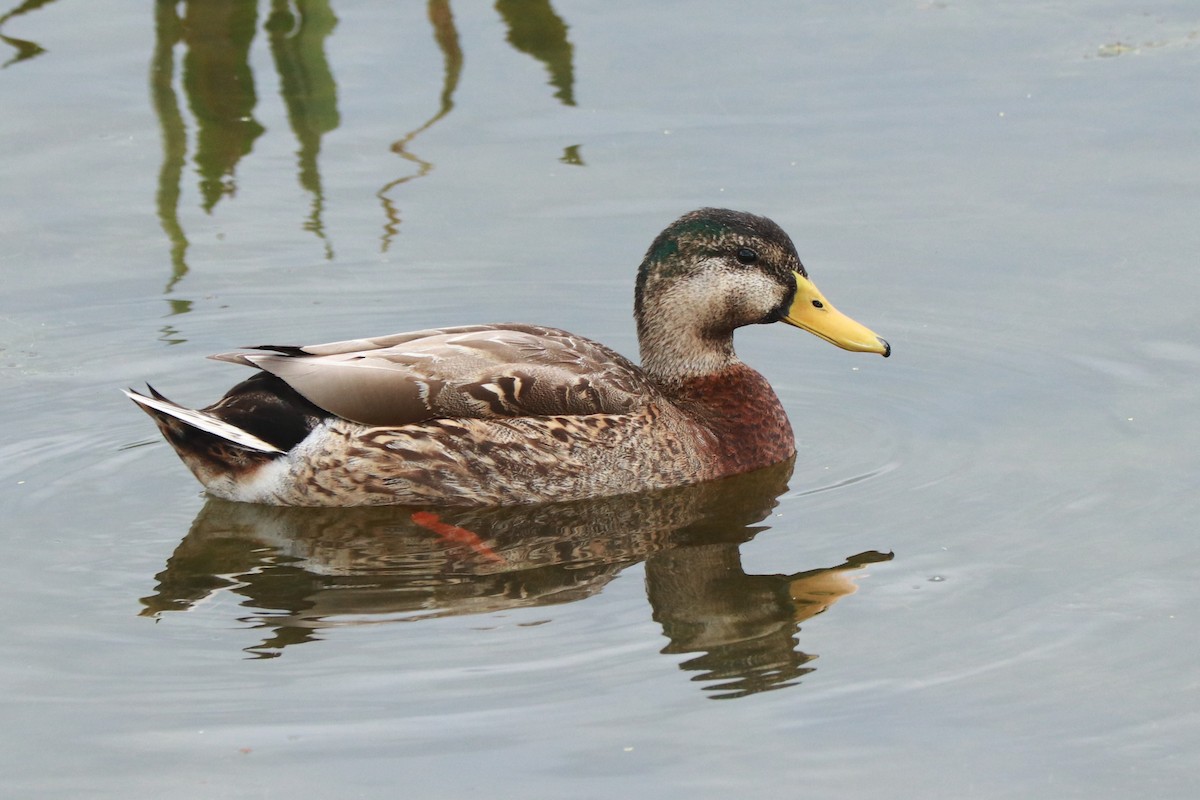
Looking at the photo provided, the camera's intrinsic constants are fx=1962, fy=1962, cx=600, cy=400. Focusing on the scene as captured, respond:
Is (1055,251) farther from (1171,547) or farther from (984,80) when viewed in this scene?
(1171,547)

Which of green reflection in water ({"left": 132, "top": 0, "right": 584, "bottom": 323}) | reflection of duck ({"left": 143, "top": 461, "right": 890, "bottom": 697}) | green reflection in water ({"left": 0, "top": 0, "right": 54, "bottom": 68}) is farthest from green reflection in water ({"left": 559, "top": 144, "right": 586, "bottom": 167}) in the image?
green reflection in water ({"left": 0, "top": 0, "right": 54, "bottom": 68})

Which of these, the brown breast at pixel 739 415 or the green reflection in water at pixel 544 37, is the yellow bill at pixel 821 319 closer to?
the brown breast at pixel 739 415

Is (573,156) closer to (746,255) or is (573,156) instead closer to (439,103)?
(439,103)

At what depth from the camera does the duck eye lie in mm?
9125

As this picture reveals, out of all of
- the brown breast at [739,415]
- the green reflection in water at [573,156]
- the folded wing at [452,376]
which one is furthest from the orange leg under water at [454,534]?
the green reflection in water at [573,156]

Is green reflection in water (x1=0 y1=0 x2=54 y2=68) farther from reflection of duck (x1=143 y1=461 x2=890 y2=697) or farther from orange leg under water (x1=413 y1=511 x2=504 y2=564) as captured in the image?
orange leg under water (x1=413 y1=511 x2=504 y2=564)

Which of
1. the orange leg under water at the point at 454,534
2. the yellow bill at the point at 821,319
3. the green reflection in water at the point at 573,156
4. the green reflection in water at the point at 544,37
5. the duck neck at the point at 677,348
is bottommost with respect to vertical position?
the orange leg under water at the point at 454,534

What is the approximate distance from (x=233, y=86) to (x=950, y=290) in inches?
200

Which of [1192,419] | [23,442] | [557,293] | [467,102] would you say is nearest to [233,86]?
[467,102]

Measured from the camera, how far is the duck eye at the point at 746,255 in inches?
359

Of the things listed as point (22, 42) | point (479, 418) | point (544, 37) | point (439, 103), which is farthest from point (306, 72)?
point (479, 418)

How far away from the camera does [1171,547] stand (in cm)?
774

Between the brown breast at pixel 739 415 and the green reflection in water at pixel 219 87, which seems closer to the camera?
the brown breast at pixel 739 415

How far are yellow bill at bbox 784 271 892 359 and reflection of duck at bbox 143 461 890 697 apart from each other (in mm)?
686
